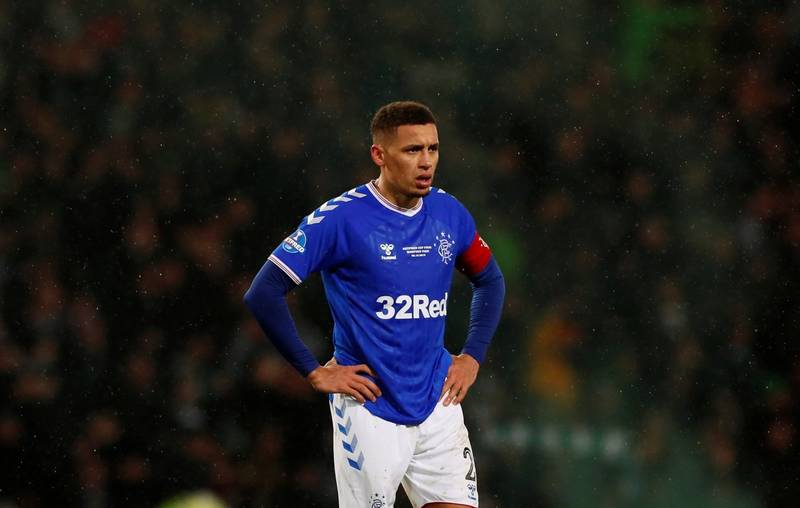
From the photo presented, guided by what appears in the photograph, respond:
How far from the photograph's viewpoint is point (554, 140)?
6473 mm

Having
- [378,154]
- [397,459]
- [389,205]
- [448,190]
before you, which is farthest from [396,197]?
[448,190]

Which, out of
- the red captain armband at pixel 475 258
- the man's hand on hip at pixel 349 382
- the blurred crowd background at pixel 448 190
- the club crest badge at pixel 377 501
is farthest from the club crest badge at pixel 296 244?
the blurred crowd background at pixel 448 190

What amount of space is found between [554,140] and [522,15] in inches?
29.4

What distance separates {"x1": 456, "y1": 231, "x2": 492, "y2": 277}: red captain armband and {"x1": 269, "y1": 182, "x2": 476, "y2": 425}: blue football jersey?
186mm

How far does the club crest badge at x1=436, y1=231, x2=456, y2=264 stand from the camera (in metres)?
3.59

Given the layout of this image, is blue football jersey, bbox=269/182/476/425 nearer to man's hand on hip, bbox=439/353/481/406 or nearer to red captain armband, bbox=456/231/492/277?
man's hand on hip, bbox=439/353/481/406

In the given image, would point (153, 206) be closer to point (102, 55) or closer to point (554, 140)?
point (102, 55)

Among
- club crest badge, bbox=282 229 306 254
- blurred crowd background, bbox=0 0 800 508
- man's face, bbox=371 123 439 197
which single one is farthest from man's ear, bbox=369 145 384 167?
blurred crowd background, bbox=0 0 800 508

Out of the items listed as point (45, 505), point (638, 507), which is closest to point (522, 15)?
point (638, 507)

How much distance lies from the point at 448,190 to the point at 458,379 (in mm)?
2704

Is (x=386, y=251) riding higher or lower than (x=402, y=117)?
lower

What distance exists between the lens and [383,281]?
3.48 metres

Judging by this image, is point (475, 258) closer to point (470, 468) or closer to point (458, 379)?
point (458, 379)

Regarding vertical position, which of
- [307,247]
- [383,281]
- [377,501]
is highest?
[307,247]
